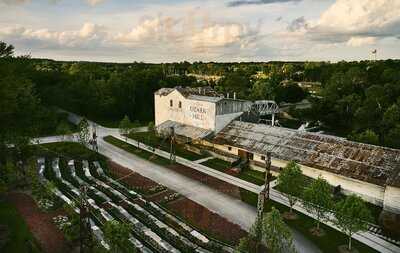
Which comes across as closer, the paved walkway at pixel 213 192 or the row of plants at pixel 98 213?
the row of plants at pixel 98 213

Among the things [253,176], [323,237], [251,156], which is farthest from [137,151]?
[323,237]

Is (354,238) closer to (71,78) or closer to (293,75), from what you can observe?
(71,78)

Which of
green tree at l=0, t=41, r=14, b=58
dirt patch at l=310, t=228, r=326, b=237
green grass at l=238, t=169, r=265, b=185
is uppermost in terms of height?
green tree at l=0, t=41, r=14, b=58

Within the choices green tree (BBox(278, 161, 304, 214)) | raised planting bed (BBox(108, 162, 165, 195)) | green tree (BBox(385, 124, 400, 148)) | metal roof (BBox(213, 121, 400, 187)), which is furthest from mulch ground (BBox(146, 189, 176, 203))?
green tree (BBox(385, 124, 400, 148))

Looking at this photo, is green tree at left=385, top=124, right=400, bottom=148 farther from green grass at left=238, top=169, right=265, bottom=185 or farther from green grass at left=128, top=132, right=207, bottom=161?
green grass at left=128, top=132, right=207, bottom=161

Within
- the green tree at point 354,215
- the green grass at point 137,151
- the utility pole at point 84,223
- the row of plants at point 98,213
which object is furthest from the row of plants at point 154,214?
the green tree at point 354,215

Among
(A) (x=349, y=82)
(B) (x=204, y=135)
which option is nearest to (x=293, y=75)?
(A) (x=349, y=82)

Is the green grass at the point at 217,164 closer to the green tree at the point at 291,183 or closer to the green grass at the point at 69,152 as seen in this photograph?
the green tree at the point at 291,183
